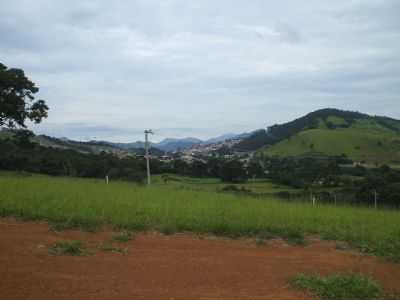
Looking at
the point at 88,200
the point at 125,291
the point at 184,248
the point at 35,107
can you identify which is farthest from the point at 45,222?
the point at 35,107

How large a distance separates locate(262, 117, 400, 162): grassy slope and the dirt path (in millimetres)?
61581

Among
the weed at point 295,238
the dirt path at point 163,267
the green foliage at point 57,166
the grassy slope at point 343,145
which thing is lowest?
the weed at point 295,238

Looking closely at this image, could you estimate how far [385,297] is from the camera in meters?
4.98

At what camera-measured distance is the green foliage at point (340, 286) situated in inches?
192

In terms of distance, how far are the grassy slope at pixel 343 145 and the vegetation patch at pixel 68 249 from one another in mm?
63573

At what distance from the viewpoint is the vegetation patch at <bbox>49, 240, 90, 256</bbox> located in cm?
586

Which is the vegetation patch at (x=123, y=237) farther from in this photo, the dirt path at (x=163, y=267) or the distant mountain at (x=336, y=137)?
the distant mountain at (x=336, y=137)

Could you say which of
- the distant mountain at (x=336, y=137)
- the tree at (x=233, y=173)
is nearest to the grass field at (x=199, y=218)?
the tree at (x=233, y=173)

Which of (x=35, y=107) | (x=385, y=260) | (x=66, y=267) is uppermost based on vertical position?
(x=35, y=107)

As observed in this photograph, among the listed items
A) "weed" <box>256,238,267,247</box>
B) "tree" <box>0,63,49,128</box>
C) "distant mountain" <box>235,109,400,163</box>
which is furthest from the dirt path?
"distant mountain" <box>235,109,400,163</box>

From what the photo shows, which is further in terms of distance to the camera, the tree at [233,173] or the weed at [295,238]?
the tree at [233,173]

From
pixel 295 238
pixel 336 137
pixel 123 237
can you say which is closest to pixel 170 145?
pixel 336 137

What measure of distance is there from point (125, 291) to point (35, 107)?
864 inches

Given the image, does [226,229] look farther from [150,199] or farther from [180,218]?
[150,199]
